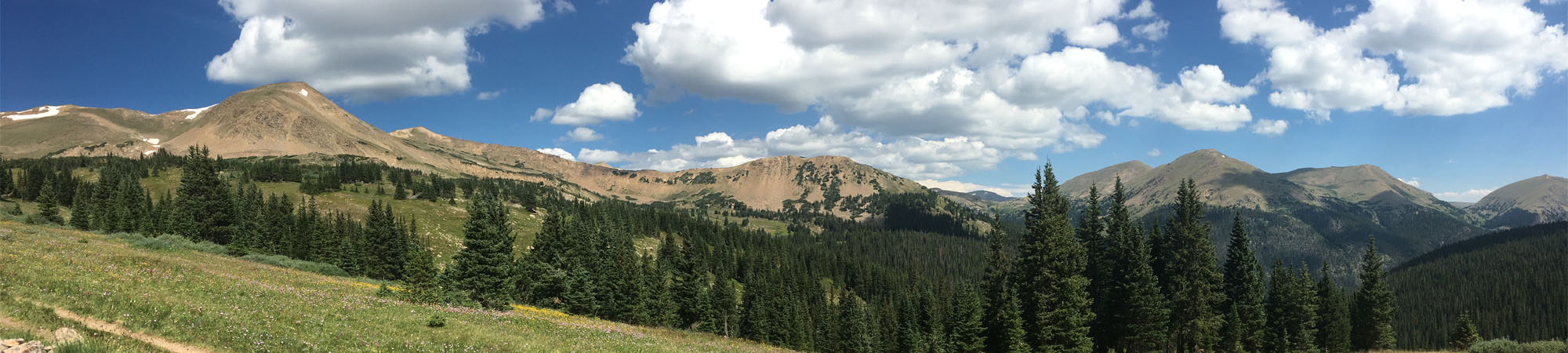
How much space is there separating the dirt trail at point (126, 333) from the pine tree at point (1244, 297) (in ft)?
218

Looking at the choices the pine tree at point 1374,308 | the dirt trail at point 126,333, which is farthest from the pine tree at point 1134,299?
the dirt trail at point 126,333

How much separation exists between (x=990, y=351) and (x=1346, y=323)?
55.6m

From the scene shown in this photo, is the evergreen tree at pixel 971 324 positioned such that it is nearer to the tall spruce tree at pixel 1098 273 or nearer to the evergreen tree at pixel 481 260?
the tall spruce tree at pixel 1098 273

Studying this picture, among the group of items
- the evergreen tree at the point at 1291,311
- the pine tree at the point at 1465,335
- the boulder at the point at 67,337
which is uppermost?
the boulder at the point at 67,337

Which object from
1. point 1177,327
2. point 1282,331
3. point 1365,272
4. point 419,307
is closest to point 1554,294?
point 1365,272

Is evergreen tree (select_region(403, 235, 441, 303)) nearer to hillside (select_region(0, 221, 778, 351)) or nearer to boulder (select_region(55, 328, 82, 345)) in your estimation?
hillside (select_region(0, 221, 778, 351))

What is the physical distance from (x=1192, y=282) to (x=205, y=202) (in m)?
115

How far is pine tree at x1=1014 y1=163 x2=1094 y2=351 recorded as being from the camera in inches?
1716

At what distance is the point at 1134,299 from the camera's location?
4738cm

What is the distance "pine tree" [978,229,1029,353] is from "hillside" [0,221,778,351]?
25250 mm

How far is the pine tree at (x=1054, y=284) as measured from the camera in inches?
1716

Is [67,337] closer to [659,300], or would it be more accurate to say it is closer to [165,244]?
[165,244]

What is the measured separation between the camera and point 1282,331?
195ft

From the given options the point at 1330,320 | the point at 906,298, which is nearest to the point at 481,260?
the point at 906,298
